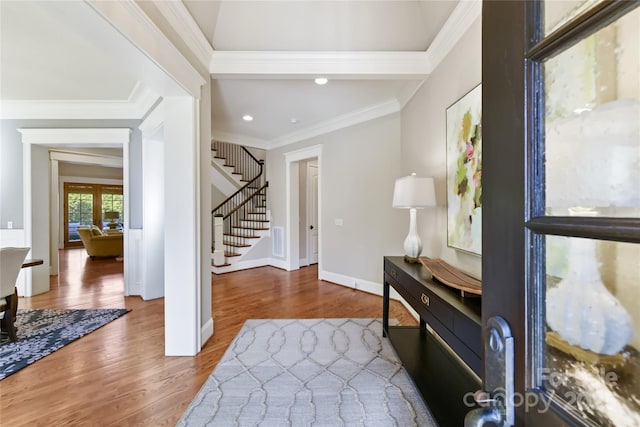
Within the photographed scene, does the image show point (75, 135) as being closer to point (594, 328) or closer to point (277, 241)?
point (277, 241)

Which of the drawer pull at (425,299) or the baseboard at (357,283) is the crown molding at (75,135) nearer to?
the baseboard at (357,283)

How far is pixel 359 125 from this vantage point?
4.03 m

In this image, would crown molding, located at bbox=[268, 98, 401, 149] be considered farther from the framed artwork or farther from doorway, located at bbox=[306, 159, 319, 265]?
the framed artwork

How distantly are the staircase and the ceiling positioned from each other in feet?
9.18

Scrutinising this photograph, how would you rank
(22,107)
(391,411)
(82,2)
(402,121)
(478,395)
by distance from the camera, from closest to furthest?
(478,395) < (82,2) < (391,411) < (402,121) < (22,107)

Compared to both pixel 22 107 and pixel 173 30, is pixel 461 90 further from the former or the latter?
pixel 22 107

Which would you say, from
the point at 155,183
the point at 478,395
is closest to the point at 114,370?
the point at 155,183

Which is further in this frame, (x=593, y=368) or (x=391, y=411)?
(x=391, y=411)

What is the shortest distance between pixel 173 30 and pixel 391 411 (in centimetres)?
307

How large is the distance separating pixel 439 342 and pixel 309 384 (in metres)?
1.17

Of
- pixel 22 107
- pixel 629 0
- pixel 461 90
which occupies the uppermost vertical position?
pixel 22 107

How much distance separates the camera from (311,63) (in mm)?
2449

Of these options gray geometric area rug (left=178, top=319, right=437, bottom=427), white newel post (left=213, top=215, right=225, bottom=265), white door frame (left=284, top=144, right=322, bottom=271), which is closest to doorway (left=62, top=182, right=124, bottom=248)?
white newel post (left=213, top=215, right=225, bottom=265)

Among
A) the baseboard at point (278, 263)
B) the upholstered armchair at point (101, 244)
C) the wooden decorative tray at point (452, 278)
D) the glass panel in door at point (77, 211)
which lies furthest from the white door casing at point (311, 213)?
the glass panel in door at point (77, 211)
